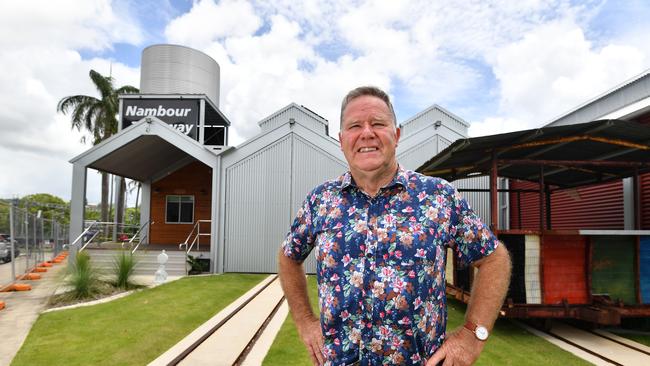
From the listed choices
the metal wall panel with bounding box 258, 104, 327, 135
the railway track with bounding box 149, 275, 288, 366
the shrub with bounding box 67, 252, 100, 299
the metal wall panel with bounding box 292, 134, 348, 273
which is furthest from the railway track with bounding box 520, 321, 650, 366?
the metal wall panel with bounding box 258, 104, 327, 135

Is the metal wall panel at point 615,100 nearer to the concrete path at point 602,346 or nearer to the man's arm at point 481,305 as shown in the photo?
the concrete path at point 602,346

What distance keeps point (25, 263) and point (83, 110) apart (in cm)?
1948

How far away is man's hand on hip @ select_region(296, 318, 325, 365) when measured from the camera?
193cm

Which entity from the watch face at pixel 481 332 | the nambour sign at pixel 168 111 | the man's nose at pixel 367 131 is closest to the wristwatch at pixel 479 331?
the watch face at pixel 481 332

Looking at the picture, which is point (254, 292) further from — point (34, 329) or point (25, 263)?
point (25, 263)

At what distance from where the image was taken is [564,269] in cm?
639

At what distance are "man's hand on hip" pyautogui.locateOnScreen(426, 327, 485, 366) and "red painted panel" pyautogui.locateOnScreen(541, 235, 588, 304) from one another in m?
5.35

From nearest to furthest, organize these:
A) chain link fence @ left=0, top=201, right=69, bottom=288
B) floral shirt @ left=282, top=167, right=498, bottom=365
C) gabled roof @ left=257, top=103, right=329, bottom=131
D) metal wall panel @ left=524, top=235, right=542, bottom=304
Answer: floral shirt @ left=282, top=167, right=498, bottom=365
metal wall panel @ left=524, top=235, right=542, bottom=304
chain link fence @ left=0, top=201, right=69, bottom=288
gabled roof @ left=257, top=103, right=329, bottom=131

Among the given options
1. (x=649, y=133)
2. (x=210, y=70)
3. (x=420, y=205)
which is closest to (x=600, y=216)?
(x=649, y=133)

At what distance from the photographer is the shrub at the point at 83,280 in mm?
8867

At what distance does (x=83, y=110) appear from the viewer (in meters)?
27.8

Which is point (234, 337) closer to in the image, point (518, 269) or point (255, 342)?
point (255, 342)

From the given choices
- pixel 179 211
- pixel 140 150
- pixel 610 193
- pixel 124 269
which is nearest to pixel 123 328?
pixel 124 269

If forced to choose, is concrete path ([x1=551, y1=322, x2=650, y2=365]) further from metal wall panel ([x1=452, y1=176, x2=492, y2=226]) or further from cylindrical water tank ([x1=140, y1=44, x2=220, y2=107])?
cylindrical water tank ([x1=140, y1=44, x2=220, y2=107])
